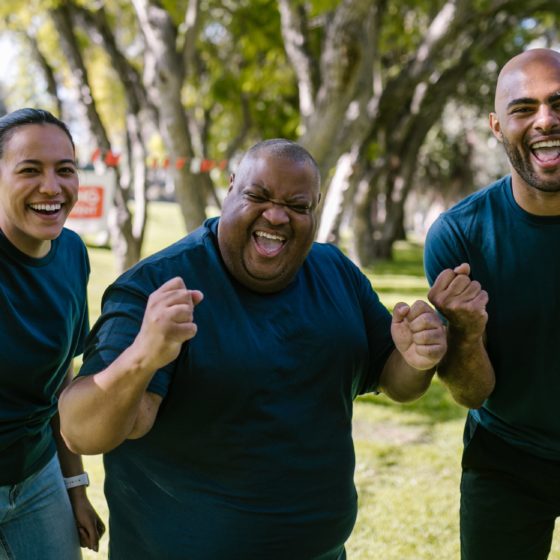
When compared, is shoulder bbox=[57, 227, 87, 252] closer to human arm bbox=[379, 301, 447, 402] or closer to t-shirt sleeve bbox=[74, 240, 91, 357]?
t-shirt sleeve bbox=[74, 240, 91, 357]

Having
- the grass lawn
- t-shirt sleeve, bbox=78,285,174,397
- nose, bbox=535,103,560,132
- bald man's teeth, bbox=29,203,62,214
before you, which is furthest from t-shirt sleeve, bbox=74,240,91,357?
the grass lawn

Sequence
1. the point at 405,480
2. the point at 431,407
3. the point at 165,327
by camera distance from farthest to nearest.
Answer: the point at 431,407 → the point at 405,480 → the point at 165,327

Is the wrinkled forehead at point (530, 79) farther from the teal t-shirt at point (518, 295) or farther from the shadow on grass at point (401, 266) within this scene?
the shadow on grass at point (401, 266)

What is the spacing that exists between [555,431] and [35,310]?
1.87m

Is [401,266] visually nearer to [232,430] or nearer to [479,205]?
[479,205]

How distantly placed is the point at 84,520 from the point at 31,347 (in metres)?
0.78

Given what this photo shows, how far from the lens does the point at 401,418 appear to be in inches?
292

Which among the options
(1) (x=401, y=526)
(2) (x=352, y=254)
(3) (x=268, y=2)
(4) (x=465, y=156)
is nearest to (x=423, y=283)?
(2) (x=352, y=254)

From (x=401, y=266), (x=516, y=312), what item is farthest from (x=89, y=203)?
(x=516, y=312)

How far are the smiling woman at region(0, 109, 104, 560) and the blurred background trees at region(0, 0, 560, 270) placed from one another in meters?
5.64

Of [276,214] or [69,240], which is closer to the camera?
[276,214]

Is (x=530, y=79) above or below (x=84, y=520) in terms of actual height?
above

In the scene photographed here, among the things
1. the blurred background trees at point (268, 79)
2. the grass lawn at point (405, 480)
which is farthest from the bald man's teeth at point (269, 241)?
the blurred background trees at point (268, 79)

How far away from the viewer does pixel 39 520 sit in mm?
2705
